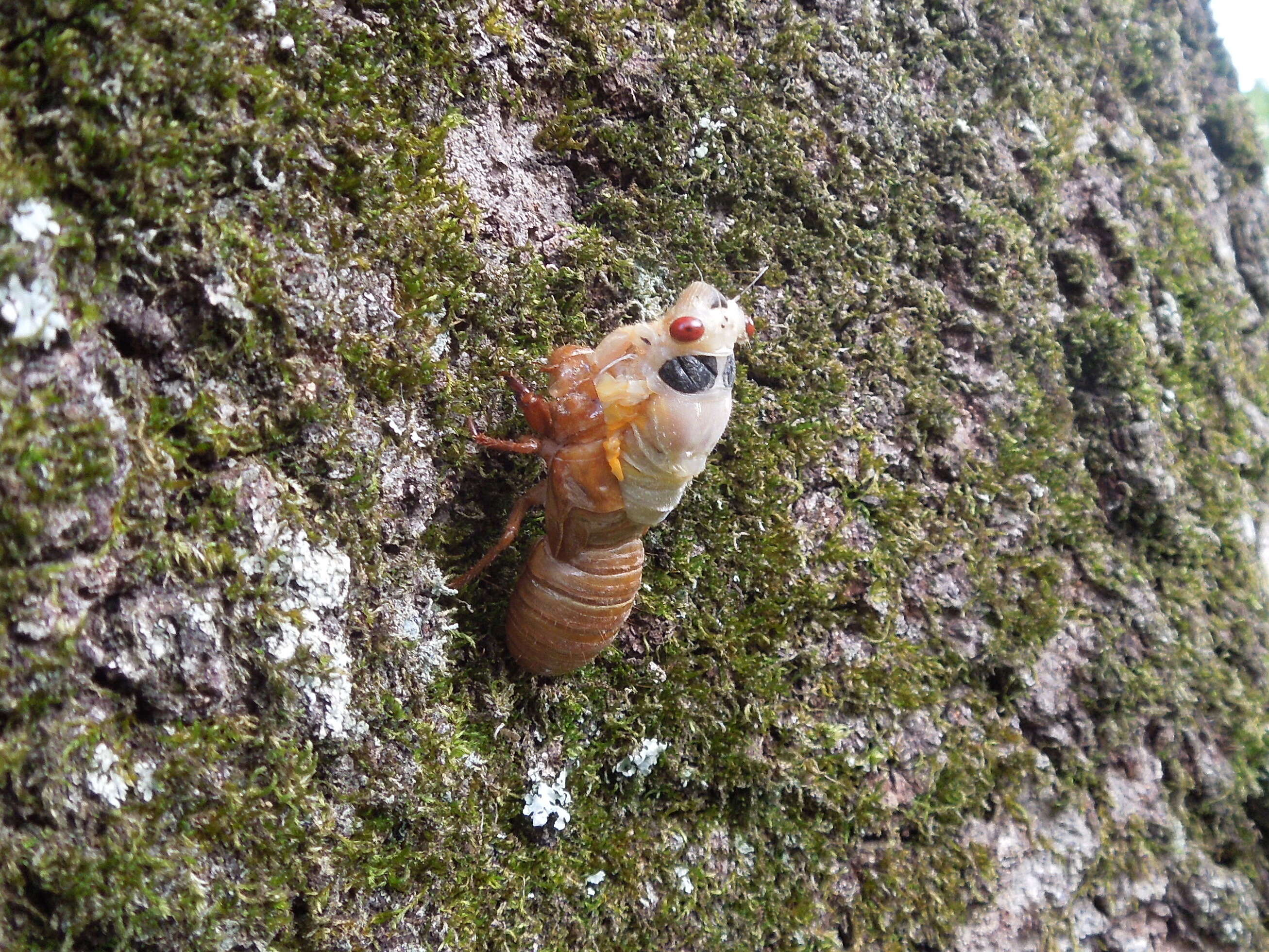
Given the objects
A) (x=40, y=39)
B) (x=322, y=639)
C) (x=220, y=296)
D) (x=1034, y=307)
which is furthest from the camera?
(x=1034, y=307)

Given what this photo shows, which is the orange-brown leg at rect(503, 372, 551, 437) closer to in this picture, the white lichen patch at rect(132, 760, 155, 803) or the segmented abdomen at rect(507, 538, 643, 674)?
the segmented abdomen at rect(507, 538, 643, 674)

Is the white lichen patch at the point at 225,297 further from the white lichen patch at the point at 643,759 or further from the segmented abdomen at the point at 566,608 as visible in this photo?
the white lichen patch at the point at 643,759

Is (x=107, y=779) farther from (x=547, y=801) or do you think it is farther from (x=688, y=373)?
(x=688, y=373)

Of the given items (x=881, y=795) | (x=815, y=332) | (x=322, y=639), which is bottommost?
(x=881, y=795)

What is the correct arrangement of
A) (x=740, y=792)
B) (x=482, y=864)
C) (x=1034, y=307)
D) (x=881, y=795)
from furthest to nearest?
(x=1034, y=307) → (x=881, y=795) → (x=740, y=792) → (x=482, y=864)

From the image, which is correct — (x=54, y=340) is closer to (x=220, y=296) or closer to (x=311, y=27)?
(x=220, y=296)

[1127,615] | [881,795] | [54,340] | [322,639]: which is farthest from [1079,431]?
[54,340]

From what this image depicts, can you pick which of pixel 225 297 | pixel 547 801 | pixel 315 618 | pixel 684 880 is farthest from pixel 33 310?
pixel 684 880

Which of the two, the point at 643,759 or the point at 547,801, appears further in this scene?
the point at 643,759

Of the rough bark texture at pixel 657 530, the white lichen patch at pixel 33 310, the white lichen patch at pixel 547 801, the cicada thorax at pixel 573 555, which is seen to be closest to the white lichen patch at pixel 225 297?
the rough bark texture at pixel 657 530
